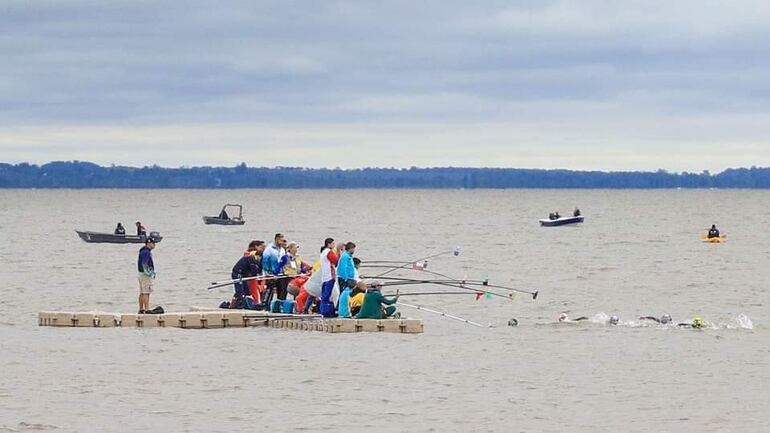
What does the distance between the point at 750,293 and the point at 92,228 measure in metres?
72.7

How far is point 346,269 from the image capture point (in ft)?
88.9

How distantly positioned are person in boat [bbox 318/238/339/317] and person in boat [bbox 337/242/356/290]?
4.4 inches

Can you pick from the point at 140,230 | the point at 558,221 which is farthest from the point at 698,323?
the point at 558,221

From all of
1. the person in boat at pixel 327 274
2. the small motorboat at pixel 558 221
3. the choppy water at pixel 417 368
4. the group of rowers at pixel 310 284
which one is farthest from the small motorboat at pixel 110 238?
the person in boat at pixel 327 274

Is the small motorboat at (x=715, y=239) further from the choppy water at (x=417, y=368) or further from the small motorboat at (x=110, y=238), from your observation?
the choppy water at (x=417, y=368)

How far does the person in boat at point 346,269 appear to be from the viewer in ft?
88.2

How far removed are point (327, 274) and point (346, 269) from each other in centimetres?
A: 38

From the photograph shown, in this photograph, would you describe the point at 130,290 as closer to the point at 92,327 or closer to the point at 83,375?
the point at 92,327

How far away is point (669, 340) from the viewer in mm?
27812

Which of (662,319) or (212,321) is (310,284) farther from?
(662,319)

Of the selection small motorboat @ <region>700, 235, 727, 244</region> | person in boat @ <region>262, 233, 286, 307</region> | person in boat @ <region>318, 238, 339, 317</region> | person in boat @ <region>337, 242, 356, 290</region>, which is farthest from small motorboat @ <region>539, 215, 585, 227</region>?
person in boat @ <region>337, 242, 356, 290</region>

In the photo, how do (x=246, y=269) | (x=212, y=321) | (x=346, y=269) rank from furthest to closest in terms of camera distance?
(x=246, y=269)
(x=212, y=321)
(x=346, y=269)

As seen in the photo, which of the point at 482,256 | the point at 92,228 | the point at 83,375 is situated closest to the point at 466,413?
the point at 83,375

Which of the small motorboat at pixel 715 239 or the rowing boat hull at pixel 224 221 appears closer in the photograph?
the small motorboat at pixel 715 239
